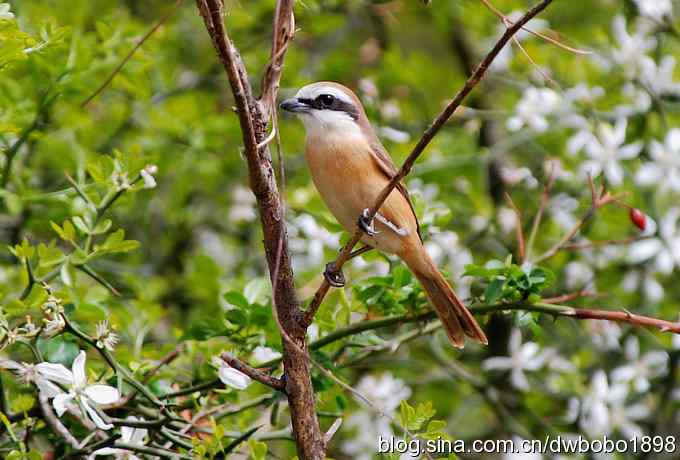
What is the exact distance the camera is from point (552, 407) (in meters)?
5.06

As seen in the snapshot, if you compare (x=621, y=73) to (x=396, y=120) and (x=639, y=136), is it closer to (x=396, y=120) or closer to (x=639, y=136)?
(x=639, y=136)

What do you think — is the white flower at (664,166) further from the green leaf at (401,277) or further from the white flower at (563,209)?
the green leaf at (401,277)

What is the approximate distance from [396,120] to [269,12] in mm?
1018

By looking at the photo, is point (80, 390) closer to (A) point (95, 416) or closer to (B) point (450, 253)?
(A) point (95, 416)

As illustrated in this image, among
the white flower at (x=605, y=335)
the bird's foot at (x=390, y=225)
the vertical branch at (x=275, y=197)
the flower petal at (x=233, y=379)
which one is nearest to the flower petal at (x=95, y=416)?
the flower petal at (x=233, y=379)

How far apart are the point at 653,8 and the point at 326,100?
7.56 ft

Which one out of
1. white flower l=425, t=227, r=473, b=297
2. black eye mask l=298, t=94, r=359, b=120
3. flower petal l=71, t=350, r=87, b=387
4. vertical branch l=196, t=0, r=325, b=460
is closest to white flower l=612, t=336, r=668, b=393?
white flower l=425, t=227, r=473, b=297

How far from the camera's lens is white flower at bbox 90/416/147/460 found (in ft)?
8.45

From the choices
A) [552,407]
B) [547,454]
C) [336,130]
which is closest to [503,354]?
[552,407]

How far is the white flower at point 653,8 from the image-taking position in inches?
193

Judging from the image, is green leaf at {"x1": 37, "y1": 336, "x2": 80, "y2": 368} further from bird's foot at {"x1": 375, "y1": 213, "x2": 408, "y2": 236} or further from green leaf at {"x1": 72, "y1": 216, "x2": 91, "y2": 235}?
bird's foot at {"x1": 375, "y1": 213, "x2": 408, "y2": 236}

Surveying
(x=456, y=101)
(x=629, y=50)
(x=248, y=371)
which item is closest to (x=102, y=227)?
(x=248, y=371)

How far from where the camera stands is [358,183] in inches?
133

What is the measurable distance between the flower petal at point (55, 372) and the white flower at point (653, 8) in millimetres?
3721
